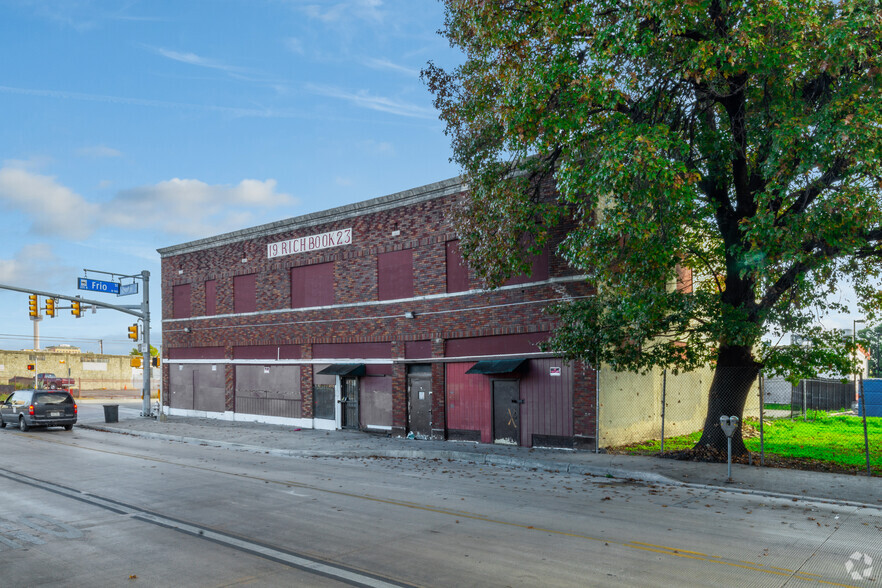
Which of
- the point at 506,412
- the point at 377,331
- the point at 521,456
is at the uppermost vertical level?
the point at 377,331

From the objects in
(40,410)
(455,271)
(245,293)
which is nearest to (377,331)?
(455,271)

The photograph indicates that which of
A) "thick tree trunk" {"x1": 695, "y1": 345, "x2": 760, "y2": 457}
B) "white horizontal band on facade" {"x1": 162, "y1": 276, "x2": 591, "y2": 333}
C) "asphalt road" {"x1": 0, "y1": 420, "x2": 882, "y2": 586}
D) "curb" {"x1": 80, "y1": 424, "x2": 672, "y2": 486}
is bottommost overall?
"curb" {"x1": 80, "y1": 424, "x2": 672, "y2": 486}

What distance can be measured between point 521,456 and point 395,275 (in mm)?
8686

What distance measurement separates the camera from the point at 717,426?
52.6ft

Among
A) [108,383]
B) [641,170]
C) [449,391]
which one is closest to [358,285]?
[449,391]

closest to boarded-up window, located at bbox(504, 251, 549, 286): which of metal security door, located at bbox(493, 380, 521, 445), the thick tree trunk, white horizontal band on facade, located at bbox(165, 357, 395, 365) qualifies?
metal security door, located at bbox(493, 380, 521, 445)

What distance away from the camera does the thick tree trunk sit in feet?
51.4

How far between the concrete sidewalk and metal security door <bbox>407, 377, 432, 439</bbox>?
67cm

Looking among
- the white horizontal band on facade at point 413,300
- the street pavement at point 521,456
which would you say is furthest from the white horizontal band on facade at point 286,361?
the street pavement at point 521,456

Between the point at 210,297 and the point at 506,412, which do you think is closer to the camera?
the point at 506,412

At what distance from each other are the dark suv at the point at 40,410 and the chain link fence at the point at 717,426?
21384mm

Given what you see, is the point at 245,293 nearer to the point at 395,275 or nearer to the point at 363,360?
the point at 363,360

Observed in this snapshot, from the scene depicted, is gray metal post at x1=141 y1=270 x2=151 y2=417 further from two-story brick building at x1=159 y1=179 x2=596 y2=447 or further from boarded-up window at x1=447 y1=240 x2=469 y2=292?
boarded-up window at x1=447 y1=240 x2=469 y2=292

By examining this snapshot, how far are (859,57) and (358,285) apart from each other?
16895 mm
